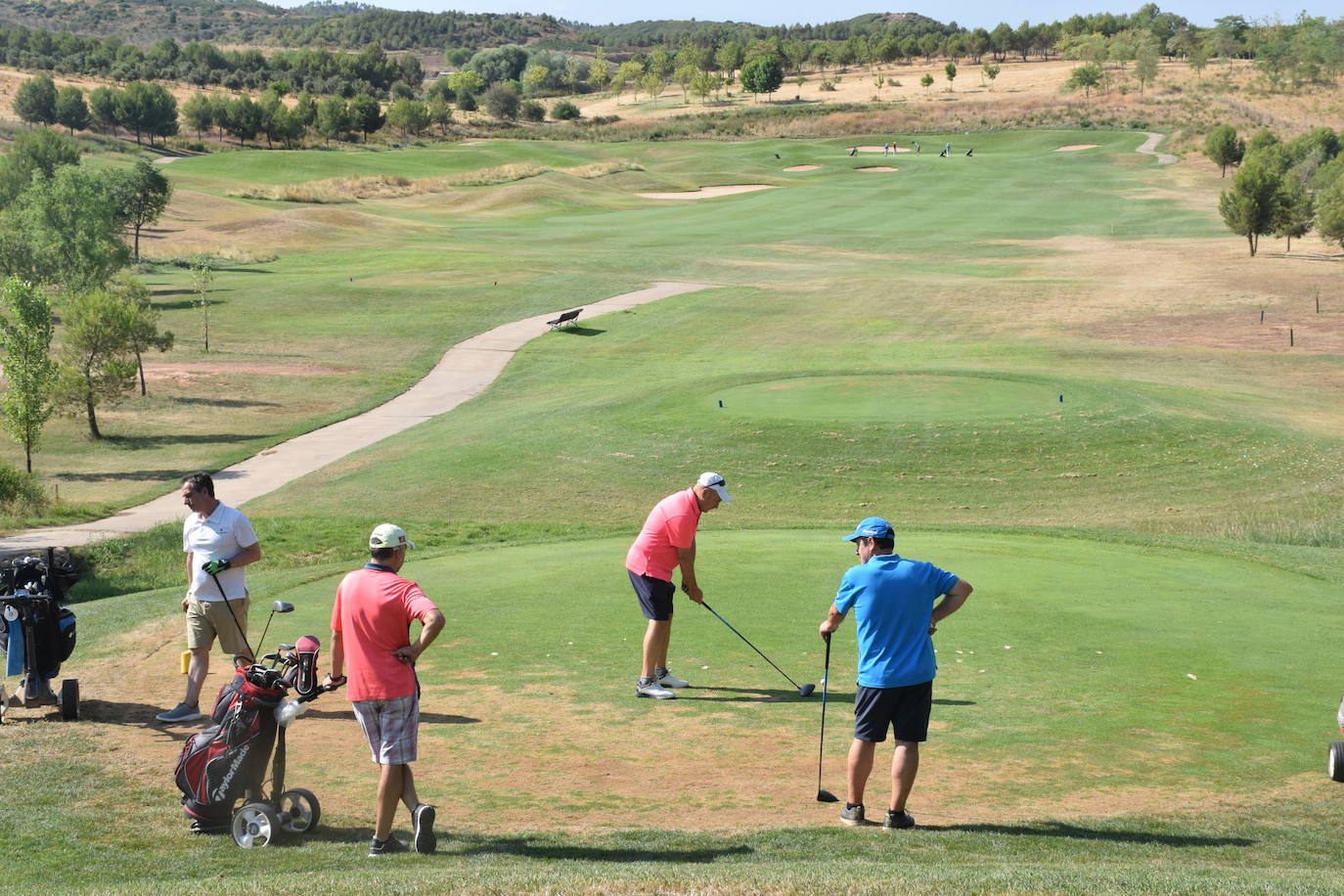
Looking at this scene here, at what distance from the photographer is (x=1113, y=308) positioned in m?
52.8

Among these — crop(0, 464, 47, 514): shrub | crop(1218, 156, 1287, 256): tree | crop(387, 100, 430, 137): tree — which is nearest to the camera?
crop(0, 464, 47, 514): shrub

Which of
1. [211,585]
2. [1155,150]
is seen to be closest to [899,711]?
[211,585]

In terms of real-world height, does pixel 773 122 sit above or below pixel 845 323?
above

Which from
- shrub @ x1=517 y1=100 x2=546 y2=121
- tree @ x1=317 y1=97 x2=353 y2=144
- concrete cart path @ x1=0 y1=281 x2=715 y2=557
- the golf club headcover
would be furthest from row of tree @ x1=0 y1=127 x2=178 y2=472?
shrub @ x1=517 y1=100 x2=546 y2=121

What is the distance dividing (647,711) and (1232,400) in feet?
92.8

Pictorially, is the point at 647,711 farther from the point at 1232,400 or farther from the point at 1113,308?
the point at 1113,308

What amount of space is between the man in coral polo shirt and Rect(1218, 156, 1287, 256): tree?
65435 millimetres

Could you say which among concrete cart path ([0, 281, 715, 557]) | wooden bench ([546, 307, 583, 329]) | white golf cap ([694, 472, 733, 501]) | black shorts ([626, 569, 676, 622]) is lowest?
concrete cart path ([0, 281, 715, 557])

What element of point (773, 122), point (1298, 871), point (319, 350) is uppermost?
point (773, 122)

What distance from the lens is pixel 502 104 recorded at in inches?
6663

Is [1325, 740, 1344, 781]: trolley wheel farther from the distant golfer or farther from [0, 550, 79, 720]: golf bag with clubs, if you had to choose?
[0, 550, 79, 720]: golf bag with clubs

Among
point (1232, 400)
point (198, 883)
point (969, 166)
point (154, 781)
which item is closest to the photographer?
point (198, 883)

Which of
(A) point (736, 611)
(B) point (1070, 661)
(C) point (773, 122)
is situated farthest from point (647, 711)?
(C) point (773, 122)

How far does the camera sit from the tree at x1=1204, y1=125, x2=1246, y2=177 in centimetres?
9588
